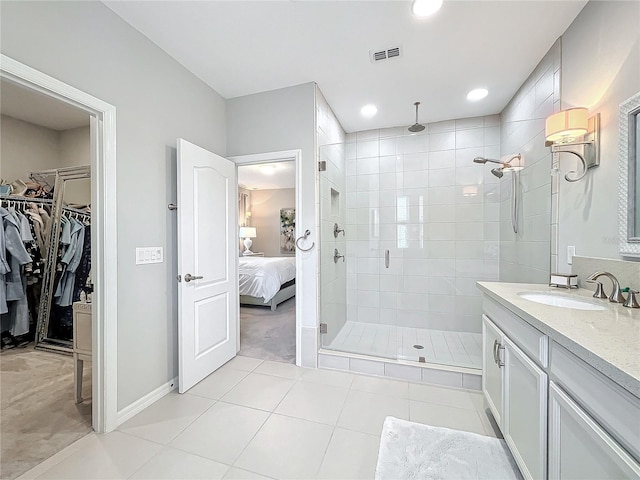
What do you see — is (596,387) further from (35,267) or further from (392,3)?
(35,267)

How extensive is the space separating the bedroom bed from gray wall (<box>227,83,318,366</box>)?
6.16 feet

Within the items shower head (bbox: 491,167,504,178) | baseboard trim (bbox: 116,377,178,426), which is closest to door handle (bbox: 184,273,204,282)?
baseboard trim (bbox: 116,377,178,426)

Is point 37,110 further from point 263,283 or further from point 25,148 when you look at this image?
point 263,283

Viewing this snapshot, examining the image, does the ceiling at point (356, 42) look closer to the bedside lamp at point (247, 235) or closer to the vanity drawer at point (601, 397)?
the vanity drawer at point (601, 397)

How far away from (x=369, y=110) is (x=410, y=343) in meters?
2.65

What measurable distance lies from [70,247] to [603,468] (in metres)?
4.25

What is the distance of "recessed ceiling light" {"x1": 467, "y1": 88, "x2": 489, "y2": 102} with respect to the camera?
267cm

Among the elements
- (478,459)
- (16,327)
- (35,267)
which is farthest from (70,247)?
(478,459)

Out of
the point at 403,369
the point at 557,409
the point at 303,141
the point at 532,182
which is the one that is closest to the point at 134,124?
the point at 303,141

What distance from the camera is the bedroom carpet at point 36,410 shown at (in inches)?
59.3

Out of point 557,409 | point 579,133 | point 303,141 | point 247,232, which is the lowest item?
point 557,409

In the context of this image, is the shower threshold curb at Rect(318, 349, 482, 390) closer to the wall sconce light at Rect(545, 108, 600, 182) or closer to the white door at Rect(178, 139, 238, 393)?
the white door at Rect(178, 139, 238, 393)

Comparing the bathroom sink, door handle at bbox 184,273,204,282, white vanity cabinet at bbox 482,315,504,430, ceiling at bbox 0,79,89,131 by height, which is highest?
ceiling at bbox 0,79,89,131

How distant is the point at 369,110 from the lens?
10.1ft
